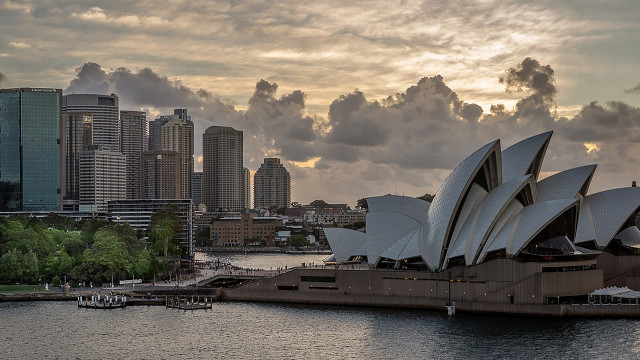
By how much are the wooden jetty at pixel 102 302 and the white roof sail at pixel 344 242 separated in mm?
23938

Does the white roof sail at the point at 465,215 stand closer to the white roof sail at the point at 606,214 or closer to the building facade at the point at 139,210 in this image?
the white roof sail at the point at 606,214

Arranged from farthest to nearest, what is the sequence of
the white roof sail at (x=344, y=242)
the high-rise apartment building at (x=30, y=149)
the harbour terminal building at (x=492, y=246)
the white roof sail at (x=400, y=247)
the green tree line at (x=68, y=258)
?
the high-rise apartment building at (x=30, y=149)
the green tree line at (x=68, y=258)
the white roof sail at (x=344, y=242)
the white roof sail at (x=400, y=247)
the harbour terminal building at (x=492, y=246)

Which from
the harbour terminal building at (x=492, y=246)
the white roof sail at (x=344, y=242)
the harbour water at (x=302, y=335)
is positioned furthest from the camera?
the white roof sail at (x=344, y=242)

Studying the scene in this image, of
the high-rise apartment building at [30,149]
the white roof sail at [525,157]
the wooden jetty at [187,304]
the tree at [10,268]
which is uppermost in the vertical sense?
the high-rise apartment building at [30,149]

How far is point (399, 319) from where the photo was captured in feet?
219

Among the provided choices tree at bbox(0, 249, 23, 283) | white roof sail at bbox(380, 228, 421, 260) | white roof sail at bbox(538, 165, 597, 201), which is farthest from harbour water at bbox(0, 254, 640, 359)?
white roof sail at bbox(538, 165, 597, 201)

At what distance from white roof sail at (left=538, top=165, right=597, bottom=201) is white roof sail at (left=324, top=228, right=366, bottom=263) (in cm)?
2105

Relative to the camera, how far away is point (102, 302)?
78.1 metres

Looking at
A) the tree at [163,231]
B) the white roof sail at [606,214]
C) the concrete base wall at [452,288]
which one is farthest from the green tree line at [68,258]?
the white roof sail at [606,214]

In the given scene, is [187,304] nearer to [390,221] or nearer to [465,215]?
[390,221]

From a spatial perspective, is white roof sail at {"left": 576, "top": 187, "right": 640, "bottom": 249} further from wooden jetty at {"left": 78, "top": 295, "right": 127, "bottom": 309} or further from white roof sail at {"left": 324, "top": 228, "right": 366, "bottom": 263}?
wooden jetty at {"left": 78, "top": 295, "right": 127, "bottom": 309}

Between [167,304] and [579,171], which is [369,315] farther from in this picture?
[579,171]

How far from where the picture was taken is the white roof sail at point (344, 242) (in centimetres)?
8881

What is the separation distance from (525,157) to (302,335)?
3174 cm
